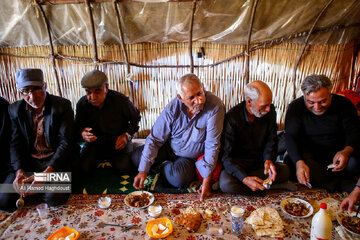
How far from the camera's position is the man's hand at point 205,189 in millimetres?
2558

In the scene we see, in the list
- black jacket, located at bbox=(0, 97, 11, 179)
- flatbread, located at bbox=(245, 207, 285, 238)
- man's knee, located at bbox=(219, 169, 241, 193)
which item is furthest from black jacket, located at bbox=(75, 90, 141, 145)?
flatbread, located at bbox=(245, 207, 285, 238)

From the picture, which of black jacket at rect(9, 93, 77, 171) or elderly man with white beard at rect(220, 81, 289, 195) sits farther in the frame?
black jacket at rect(9, 93, 77, 171)

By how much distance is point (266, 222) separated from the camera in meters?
2.14

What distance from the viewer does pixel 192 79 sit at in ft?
7.95

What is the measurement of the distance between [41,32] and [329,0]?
12.3 ft

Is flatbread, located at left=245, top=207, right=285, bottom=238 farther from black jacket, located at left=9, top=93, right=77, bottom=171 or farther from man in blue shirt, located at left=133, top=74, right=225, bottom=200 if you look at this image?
black jacket, located at left=9, top=93, right=77, bottom=171

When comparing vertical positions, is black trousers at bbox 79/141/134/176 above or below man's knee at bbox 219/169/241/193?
above

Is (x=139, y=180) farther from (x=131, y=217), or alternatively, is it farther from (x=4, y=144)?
(x=4, y=144)

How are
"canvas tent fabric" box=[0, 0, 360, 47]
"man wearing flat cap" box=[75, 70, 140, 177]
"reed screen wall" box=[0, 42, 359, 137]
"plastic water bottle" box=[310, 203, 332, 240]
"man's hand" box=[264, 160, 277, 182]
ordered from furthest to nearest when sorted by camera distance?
1. "reed screen wall" box=[0, 42, 359, 137]
2. "canvas tent fabric" box=[0, 0, 360, 47]
3. "man wearing flat cap" box=[75, 70, 140, 177]
4. "man's hand" box=[264, 160, 277, 182]
5. "plastic water bottle" box=[310, 203, 332, 240]

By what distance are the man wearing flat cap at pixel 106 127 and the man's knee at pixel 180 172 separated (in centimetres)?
57

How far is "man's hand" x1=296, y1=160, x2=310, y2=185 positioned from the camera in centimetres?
249

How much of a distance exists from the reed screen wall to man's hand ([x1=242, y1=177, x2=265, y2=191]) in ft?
5.27

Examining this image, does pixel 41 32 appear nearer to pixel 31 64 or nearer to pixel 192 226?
pixel 31 64

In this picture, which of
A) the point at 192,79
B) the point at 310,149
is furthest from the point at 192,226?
the point at 310,149
